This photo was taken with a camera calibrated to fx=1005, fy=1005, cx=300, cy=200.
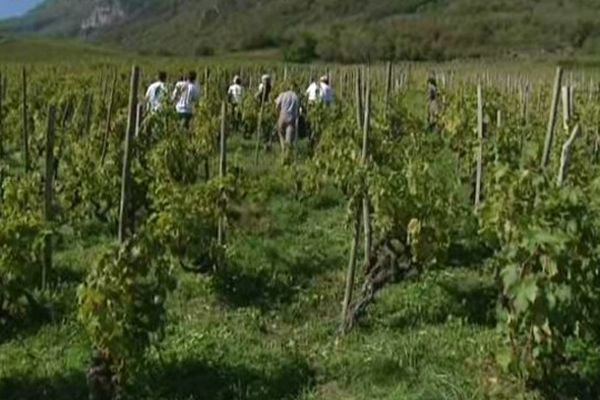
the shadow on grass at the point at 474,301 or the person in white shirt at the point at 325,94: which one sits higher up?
the person in white shirt at the point at 325,94

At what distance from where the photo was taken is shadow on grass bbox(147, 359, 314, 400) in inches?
274

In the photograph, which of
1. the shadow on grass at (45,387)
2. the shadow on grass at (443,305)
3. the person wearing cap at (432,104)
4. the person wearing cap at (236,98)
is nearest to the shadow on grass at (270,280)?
the shadow on grass at (443,305)

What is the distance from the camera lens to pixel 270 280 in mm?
9625

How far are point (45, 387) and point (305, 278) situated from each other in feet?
11.0

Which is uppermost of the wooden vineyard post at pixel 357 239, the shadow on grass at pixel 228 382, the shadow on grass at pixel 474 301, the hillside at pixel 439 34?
the hillside at pixel 439 34

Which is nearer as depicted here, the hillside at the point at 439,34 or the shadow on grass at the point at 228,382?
the shadow on grass at the point at 228,382

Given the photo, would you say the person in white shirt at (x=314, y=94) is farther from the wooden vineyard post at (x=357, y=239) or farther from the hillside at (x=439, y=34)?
the hillside at (x=439, y=34)

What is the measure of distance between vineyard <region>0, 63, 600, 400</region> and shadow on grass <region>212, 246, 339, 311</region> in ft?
0.09

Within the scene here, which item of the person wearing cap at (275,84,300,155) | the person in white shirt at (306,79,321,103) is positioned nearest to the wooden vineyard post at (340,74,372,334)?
the person wearing cap at (275,84,300,155)

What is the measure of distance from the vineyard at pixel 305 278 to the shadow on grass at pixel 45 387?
2 centimetres

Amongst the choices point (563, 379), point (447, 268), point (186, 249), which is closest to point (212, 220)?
point (186, 249)

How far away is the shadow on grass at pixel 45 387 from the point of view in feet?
23.1

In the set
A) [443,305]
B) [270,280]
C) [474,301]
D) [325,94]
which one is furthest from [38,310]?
[325,94]

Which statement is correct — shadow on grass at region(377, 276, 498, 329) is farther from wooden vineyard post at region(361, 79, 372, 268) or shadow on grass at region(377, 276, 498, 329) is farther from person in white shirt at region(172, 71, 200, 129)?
person in white shirt at region(172, 71, 200, 129)
